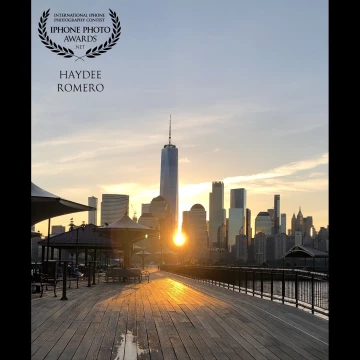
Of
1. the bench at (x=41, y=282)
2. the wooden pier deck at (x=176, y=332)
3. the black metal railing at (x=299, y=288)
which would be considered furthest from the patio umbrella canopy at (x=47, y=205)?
the black metal railing at (x=299, y=288)

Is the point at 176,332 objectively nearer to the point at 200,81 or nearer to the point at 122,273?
the point at 200,81

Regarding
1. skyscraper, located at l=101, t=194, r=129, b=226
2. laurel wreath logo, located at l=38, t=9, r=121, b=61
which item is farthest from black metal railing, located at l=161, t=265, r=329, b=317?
skyscraper, located at l=101, t=194, r=129, b=226

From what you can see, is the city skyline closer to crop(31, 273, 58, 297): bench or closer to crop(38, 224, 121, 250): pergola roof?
crop(31, 273, 58, 297): bench

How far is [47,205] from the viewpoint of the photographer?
1126cm

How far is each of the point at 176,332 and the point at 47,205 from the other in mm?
5165

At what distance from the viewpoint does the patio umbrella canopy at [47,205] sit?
10.7 metres

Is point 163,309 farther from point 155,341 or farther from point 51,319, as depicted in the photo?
point 155,341

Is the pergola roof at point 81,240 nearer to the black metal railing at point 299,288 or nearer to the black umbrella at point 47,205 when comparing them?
the black metal railing at point 299,288

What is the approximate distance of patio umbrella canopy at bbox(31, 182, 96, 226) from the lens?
10.7 metres

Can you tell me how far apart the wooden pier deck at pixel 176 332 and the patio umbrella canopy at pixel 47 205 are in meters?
2.17
